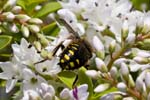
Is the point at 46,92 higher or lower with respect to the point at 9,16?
lower

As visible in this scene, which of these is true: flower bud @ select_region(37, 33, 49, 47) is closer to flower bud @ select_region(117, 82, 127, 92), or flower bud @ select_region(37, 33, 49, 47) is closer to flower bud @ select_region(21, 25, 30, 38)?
flower bud @ select_region(21, 25, 30, 38)

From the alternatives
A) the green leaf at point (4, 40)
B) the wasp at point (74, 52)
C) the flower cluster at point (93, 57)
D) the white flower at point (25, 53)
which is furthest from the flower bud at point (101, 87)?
Answer: the green leaf at point (4, 40)

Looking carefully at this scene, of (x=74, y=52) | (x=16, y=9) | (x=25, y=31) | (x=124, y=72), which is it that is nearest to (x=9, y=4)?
(x=16, y=9)

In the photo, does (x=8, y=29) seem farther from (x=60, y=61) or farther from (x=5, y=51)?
(x=60, y=61)

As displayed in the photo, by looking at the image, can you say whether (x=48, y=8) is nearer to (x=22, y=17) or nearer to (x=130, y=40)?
(x=22, y=17)

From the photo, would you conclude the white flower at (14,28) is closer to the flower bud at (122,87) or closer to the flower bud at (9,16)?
the flower bud at (9,16)

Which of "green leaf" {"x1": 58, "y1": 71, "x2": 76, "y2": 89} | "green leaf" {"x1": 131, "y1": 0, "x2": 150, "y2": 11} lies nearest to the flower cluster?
"green leaf" {"x1": 58, "y1": 71, "x2": 76, "y2": 89}
